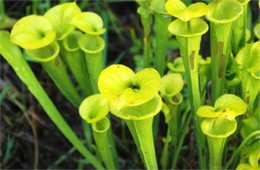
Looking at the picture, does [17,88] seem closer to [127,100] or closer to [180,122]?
[180,122]

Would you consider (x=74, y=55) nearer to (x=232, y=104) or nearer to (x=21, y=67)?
(x=21, y=67)

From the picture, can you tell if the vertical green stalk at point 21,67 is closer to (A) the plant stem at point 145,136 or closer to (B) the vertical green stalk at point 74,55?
(B) the vertical green stalk at point 74,55

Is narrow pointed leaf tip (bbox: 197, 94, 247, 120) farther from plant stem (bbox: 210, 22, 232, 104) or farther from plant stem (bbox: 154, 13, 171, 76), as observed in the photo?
plant stem (bbox: 154, 13, 171, 76)


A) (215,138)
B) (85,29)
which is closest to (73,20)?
(85,29)

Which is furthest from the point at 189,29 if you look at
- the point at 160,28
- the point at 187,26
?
the point at 160,28

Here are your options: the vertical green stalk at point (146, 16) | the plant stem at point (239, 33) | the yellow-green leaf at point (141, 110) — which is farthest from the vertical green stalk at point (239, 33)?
the yellow-green leaf at point (141, 110)

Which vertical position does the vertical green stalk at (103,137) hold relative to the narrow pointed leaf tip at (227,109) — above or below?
below

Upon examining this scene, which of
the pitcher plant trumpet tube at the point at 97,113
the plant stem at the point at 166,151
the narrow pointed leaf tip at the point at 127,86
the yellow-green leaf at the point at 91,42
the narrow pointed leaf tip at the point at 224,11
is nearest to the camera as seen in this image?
the narrow pointed leaf tip at the point at 127,86
